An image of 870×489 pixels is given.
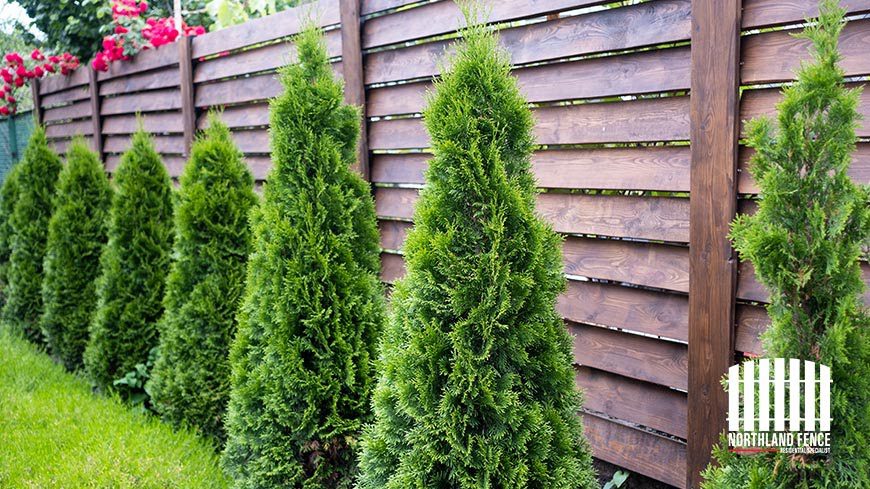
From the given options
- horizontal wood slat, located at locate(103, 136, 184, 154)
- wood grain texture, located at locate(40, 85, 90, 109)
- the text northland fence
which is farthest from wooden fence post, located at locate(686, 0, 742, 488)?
wood grain texture, located at locate(40, 85, 90, 109)

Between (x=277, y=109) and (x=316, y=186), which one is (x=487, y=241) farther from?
(x=277, y=109)

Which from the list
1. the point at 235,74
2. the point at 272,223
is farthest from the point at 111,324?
the point at 272,223

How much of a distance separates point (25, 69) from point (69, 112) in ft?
4.23

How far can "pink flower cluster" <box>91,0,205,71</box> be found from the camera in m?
6.75

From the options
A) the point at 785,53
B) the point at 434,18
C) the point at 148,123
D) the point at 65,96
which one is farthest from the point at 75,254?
the point at 785,53

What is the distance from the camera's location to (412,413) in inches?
88.1

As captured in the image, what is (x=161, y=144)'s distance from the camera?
22.4 ft

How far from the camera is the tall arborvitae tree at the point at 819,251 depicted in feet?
6.17

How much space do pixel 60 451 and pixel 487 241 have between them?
126 inches

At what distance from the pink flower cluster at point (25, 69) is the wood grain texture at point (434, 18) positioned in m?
5.80

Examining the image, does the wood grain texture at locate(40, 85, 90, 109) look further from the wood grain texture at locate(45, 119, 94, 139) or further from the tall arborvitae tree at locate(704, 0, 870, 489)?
the tall arborvitae tree at locate(704, 0, 870, 489)

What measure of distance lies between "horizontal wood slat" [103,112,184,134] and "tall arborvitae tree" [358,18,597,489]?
4329mm

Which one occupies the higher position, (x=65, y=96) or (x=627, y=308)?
(x=65, y=96)

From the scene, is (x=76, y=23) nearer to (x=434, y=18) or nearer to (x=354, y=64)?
(x=354, y=64)
